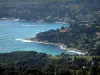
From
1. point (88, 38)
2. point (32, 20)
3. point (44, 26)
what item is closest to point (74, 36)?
point (88, 38)

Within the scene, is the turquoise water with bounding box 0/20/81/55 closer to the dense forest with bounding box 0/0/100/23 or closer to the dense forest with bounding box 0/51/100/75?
the dense forest with bounding box 0/0/100/23

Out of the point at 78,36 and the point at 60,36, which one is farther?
the point at 60,36

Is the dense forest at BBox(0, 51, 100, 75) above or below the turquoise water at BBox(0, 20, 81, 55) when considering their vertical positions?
above

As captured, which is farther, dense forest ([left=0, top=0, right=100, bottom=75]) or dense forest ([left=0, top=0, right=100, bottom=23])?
dense forest ([left=0, top=0, right=100, bottom=23])

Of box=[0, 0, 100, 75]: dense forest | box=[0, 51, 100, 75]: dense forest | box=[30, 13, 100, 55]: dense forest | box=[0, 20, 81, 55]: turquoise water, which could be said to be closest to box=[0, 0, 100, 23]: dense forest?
box=[0, 0, 100, 75]: dense forest

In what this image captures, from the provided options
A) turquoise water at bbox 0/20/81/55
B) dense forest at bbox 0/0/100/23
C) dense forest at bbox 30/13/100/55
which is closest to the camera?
dense forest at bbox 30/13/100/55

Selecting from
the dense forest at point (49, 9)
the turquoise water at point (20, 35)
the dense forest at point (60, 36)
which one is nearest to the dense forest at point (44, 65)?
the dense forest at point (60, 36)

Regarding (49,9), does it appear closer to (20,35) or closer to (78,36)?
(20,35)

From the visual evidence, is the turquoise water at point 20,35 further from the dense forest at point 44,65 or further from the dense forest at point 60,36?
the dense forest at point 44,65

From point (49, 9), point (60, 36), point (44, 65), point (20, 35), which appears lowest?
point (20, 35)

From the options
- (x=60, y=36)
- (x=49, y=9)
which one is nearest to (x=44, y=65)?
(x=60, y=36)
